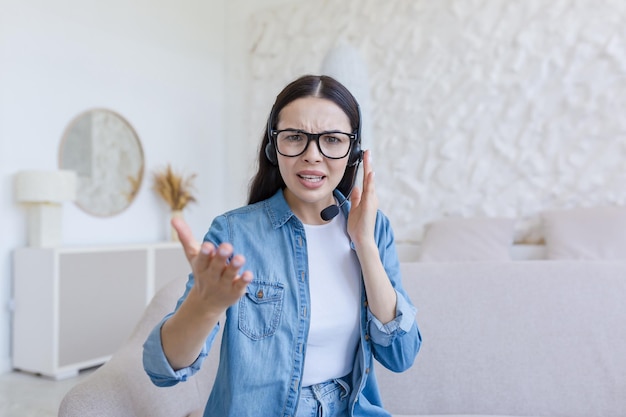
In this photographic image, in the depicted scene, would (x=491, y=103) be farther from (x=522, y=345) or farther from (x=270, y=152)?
(x=270, y=152)

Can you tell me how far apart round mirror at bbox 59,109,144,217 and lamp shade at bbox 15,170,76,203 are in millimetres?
452

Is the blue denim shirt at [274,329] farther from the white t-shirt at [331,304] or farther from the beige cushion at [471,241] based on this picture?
the beige cushion at [471,241]

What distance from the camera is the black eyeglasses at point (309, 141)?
117 cm

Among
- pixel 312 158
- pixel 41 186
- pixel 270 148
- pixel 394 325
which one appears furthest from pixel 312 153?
pixel 41 186

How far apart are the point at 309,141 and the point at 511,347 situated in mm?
983

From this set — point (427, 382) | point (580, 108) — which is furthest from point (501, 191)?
point (427, 382)

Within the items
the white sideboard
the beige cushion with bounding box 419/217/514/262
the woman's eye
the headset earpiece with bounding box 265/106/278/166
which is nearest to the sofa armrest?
the headset earpiece with bounding box 265/106/278/166

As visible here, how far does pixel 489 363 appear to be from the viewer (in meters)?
1.67

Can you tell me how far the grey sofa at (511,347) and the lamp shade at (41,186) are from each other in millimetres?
2083

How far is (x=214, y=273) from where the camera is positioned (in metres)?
0.82

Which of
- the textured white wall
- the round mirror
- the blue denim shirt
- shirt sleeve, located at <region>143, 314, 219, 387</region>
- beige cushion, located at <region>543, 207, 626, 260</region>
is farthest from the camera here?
the round mirror

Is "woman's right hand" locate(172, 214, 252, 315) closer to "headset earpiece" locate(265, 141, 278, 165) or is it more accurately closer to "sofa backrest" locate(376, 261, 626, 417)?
"headset earpiece" locate(265, 141, 278, 165)

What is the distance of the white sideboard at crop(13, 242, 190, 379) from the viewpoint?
135 inches

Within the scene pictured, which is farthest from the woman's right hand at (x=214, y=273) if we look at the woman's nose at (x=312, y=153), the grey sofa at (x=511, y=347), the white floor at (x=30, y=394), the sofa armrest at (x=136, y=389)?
the white floor at (x=30, y=394)
